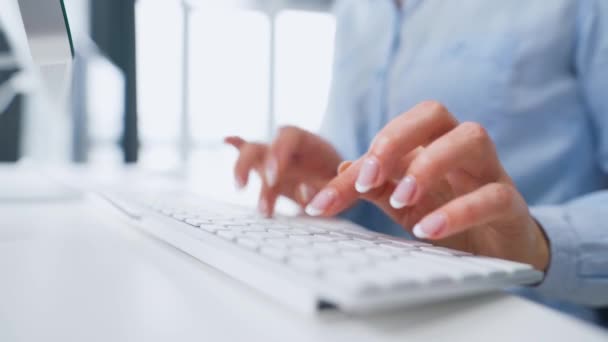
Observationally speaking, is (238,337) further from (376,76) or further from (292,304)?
(376,76)

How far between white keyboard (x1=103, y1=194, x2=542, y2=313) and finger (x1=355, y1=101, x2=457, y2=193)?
5 centimetres

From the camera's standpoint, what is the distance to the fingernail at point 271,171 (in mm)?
483

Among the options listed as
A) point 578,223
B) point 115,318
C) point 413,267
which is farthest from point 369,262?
point 578,223

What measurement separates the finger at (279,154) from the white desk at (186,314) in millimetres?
204

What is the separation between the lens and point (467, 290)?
205 mm

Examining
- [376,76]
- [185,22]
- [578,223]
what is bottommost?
[578,223]

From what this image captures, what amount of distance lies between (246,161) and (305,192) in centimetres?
10

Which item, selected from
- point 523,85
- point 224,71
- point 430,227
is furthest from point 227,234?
point 224,71

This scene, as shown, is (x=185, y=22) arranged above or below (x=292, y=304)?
above

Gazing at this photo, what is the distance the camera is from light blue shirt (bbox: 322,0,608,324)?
0.60m

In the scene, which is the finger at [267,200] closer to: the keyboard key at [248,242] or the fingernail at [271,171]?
the fingernail at [271,171]

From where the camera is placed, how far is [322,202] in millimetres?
354

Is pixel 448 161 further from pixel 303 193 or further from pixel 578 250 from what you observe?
pixel 303 193

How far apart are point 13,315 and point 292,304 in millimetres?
131
